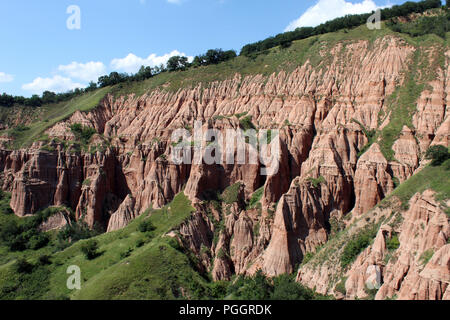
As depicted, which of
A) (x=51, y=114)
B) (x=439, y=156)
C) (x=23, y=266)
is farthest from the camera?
(x=51, y=114)

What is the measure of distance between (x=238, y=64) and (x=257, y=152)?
3051cm

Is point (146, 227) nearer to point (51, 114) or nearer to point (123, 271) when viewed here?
point (123, 271)

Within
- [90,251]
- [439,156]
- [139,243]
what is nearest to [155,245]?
[139,243]

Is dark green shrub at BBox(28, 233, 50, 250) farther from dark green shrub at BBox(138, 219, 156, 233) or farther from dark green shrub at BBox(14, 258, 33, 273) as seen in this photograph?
dark green shrub at BBox(138, 219, 156, 233)

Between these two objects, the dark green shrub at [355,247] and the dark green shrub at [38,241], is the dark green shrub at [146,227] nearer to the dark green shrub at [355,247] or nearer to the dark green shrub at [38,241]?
the dark green shrub at [38,241]

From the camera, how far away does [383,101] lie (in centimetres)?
5247

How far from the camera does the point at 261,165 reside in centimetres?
5338

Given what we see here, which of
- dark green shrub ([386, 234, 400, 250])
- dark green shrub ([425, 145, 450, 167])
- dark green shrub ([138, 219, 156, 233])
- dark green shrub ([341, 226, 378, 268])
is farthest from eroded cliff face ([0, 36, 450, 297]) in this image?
dark green shrub ([138, 219, 156, 233])

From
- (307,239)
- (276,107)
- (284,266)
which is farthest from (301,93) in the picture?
(284,266)

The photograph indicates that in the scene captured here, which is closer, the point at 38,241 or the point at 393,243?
the point at 393,243

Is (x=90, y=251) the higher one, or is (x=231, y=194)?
(x=231, y=194)

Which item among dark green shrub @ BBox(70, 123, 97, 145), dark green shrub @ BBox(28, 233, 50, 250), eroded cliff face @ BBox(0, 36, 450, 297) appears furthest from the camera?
dark green shrub @ BBox(70, 123, 97, 145)

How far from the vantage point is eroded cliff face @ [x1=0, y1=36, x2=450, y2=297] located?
4422cm

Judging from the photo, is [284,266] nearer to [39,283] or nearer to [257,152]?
[257,152]
